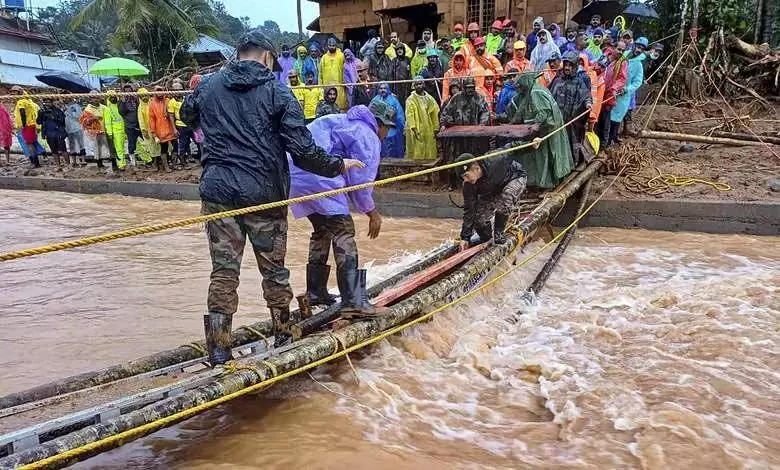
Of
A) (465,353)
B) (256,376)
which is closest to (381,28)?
(465,353)

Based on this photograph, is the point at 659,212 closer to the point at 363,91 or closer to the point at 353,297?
the point at 363,91

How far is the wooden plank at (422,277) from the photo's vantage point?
4.26 m

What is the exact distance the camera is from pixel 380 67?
1107 centimetres

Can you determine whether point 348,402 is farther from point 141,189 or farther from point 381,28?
point 381,28

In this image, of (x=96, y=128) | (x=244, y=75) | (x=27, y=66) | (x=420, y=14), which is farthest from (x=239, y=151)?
(x=27, y=66)

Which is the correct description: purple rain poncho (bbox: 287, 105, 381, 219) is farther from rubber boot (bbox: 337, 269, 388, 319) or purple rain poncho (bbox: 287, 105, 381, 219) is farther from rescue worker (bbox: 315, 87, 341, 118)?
rescue worker (bbox: 315, 87, 341, 118)

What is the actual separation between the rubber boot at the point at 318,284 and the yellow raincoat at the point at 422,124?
6.24 metres

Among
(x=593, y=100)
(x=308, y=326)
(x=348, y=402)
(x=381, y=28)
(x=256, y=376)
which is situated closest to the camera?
(x=256, y=376)

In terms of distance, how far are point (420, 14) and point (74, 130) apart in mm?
9107

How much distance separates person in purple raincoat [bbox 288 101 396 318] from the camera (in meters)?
3.76

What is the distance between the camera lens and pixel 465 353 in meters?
4.11

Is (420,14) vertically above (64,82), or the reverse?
(420,14)

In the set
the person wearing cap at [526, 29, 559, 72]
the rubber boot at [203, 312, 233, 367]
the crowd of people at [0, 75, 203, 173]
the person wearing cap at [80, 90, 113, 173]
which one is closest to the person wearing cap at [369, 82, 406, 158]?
the person wearing cap at [526, 29, 559, 72]

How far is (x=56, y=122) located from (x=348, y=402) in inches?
524
